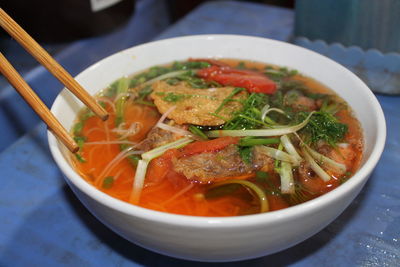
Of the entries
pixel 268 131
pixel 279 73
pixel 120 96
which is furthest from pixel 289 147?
pixel 120 96

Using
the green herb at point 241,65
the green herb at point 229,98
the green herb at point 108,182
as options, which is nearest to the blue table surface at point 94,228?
the green herb at point 108,182

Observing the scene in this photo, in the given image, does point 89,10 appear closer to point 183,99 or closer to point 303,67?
point 183,99

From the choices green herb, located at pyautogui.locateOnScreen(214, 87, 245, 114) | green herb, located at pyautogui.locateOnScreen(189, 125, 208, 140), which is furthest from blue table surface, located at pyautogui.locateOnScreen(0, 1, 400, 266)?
green herb, located at pyautogui.locateOnScreen(214, 87, 245, 114)

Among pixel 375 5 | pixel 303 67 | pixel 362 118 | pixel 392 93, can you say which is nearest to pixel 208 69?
pixel 303 67

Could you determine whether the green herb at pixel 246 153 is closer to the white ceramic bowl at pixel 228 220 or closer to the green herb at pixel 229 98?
the green herb at pixel 229 98

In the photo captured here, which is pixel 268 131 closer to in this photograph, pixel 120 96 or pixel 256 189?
pixel 256 189

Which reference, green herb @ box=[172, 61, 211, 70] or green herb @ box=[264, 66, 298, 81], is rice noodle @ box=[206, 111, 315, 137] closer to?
green herb @ box=[264, 66, 298, 81]

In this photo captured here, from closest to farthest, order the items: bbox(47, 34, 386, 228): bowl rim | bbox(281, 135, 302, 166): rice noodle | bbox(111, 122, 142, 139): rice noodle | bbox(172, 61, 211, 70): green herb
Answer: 1. bbox(47, 34, 386, 228): bowl rim
2. bbox(281, 135, 302, 166): rice noodle
3. bbox(111, 122, 142, 139): rice noodle
4. bbox(172, 61, 211, 70): green herb
